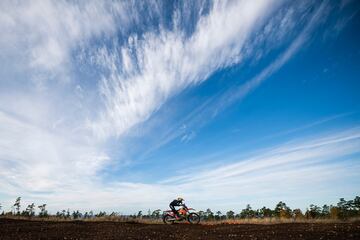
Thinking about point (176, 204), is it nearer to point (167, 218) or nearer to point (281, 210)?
point (167, 218)

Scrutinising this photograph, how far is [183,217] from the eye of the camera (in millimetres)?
22953

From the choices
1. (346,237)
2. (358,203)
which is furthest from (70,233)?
(358,203)

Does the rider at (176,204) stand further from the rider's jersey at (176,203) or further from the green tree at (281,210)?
the green tree at (281,210)

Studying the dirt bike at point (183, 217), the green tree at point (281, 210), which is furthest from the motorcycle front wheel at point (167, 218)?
the green tree at point (281, 210)

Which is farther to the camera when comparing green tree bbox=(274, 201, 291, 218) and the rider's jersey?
green tree bbox=(274, 201, 291, 218)

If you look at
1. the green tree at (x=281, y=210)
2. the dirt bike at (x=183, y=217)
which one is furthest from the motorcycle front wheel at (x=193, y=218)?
the green tree at (x=281, y=210)

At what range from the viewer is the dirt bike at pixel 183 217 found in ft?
75.4

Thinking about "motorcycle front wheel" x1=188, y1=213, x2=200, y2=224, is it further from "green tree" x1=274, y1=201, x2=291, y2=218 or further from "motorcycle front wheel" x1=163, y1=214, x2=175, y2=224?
"green tree" x1=274, y1=201, x2=291, y2=218

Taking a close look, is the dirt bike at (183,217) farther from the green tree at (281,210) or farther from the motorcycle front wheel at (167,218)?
the green tree at (281,210)

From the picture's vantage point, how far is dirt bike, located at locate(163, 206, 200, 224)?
22969 mm

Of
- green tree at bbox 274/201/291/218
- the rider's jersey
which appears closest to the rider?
the rider's jersey

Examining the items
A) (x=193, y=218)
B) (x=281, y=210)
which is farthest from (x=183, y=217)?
(x=281, y=210)

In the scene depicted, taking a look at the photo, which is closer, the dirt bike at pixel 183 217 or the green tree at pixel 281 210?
the dirt bike at pixel 183 217

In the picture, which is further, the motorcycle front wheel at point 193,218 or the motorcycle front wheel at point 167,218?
the motorcycle front wheel at point 167,218
